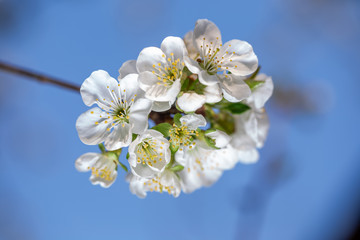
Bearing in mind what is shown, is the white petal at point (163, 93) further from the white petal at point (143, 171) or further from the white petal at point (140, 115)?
the white petal at point (143, 171)

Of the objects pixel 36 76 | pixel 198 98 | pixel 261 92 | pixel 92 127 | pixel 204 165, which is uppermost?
pixel 36 76

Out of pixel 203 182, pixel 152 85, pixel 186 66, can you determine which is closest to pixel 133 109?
pixel 152 85

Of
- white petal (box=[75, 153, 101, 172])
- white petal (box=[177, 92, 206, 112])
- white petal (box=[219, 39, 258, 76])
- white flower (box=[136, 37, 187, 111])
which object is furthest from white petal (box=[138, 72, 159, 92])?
white petal (box=[75, 153, 101, 172])

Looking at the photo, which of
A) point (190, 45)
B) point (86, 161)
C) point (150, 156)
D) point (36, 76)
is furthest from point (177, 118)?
point (36, 76)

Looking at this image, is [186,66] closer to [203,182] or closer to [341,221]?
[203,182]

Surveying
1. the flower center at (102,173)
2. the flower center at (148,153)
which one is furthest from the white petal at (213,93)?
the flower center at (102,173)

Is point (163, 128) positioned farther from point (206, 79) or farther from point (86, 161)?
point (86, 161)

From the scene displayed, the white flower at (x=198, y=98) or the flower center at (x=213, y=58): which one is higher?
the flower center at (x=213, y=58)

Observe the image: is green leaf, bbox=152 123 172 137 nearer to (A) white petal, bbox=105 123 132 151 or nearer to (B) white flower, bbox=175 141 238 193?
(A) white petal, bbox=105 123 132 151

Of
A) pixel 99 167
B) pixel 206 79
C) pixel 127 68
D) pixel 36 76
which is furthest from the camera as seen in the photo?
pixel 36 76
